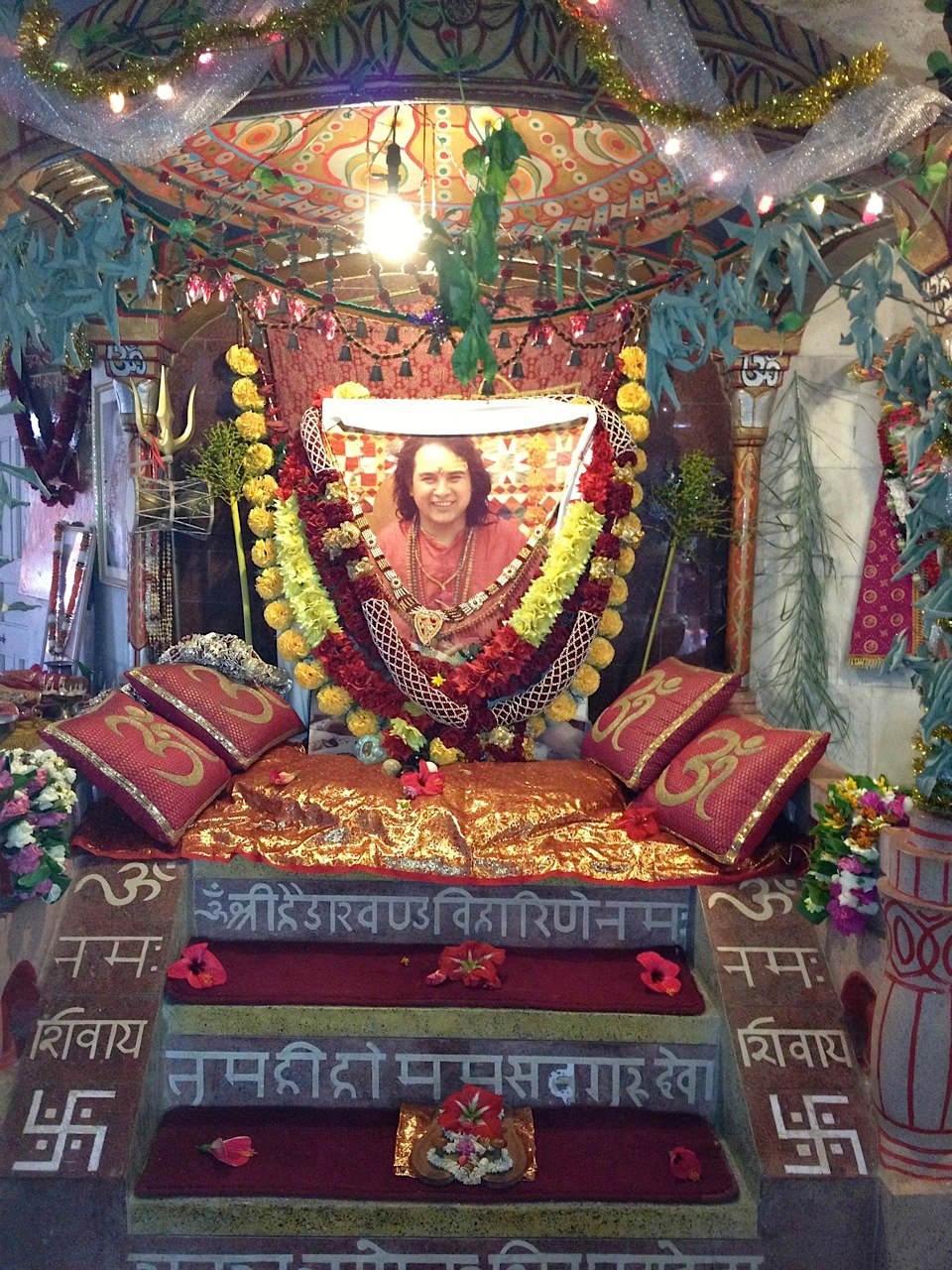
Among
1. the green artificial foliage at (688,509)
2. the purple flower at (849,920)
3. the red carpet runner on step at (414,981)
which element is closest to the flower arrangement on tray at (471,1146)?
the red carpet runner on step at (414,981)

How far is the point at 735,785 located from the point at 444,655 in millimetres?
1784

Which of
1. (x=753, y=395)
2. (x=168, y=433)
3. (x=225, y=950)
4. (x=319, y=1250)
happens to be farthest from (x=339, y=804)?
(x=753, y=395)

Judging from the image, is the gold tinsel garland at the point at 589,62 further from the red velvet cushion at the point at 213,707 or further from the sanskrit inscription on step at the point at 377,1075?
the sanskrit inscription on step at the point at 377,1075

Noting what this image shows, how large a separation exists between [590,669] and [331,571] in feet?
4.66

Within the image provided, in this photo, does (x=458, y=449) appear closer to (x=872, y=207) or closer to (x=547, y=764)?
(x=547, y=764)

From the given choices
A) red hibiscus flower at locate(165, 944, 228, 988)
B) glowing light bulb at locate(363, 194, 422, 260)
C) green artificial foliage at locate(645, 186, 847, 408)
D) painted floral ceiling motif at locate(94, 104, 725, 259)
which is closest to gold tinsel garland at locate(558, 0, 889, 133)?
green artificial foliage at locate(645, 186, 847, 408)

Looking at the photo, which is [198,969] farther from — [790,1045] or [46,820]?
[790,1045]

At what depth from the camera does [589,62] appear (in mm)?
3217

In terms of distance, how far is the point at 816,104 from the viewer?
324cm

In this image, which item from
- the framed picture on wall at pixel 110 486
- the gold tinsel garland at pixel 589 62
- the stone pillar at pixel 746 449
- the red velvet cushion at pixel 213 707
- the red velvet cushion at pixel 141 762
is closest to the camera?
the gold tinsel garland at pixel 589 62

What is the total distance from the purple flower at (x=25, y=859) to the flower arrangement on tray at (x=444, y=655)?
2054 mm

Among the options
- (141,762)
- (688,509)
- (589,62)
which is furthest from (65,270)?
(688,509)

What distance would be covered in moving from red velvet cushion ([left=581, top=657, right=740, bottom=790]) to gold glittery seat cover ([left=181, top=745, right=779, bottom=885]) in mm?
143

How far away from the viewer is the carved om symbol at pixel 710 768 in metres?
4.61
